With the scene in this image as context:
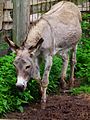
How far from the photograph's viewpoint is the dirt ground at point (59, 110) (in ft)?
24.7

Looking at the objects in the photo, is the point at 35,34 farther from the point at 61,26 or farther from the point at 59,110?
the point at 59,110

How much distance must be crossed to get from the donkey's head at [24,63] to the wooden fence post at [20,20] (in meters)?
2.10

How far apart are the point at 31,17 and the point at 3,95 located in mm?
3308

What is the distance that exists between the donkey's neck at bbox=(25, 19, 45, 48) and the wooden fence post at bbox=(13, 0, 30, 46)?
139cm

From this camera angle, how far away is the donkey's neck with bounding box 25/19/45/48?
25.4 ft

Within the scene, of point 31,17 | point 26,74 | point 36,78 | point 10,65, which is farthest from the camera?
point 31,17

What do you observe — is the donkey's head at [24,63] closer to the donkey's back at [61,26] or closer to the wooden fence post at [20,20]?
the donkey's back at [61,26]

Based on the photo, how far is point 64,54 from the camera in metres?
9.10

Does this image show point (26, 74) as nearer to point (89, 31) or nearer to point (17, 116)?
point (17, 116)

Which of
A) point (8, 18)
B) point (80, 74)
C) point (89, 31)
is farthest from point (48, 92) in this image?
point (89, 31)

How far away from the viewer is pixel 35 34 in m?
7.96

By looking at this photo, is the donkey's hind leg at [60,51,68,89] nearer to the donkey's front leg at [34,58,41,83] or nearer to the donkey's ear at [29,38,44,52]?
the donkey's front leg at [34,58,41,83]

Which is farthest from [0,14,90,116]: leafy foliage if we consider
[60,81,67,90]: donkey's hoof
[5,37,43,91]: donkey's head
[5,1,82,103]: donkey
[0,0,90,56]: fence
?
[0,0,90,56]: fence

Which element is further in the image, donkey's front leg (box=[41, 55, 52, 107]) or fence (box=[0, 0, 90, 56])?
fence (box=[0, 0, 90, 56])
